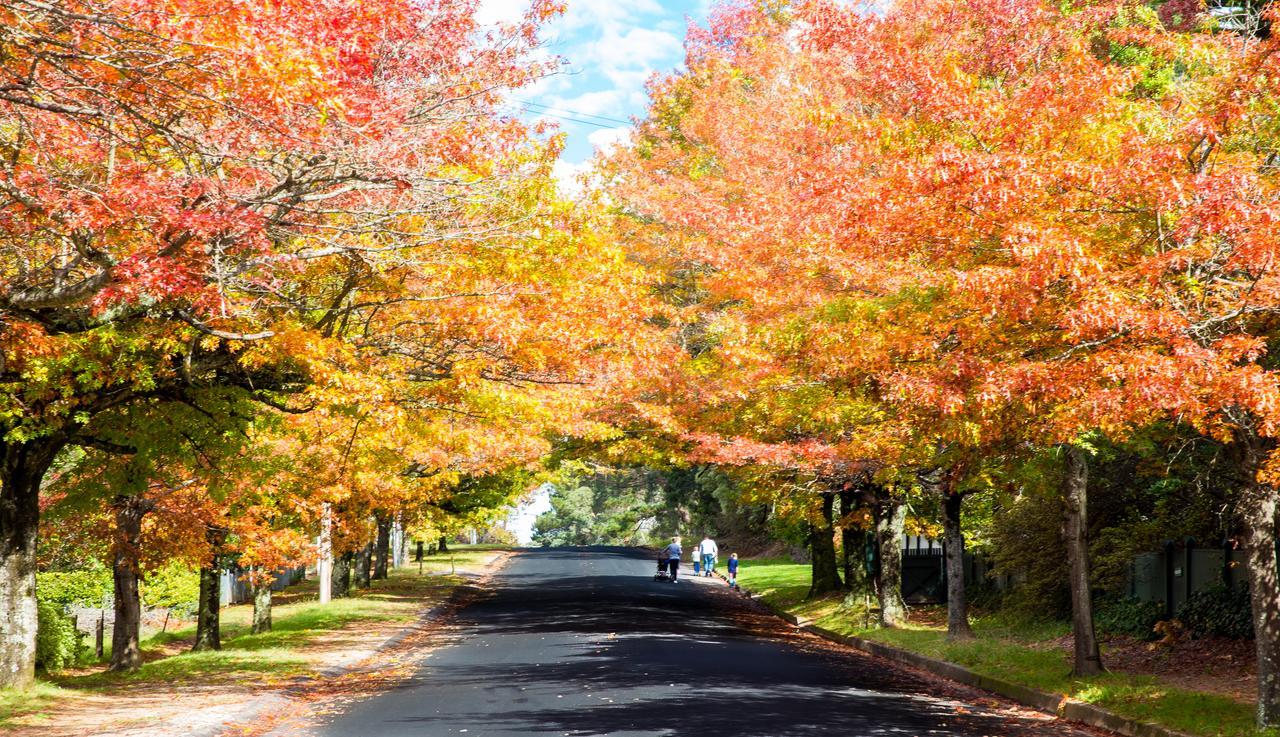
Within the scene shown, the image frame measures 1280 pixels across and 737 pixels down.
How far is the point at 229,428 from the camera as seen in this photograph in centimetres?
1550

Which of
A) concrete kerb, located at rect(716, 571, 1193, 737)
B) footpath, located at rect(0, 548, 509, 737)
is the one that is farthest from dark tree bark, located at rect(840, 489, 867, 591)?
footpath, located at rect(0, 548, 509, 737)

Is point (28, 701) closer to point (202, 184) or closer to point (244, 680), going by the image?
point (244, 680)

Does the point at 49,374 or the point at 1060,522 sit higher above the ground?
the point at 49,374

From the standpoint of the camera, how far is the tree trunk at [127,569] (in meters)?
18.3

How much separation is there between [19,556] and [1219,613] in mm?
15841

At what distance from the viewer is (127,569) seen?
19.2m

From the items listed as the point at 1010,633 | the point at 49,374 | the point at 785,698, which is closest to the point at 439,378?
the point at 49,374

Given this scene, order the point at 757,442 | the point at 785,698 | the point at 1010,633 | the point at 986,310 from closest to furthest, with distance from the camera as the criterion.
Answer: the point at 986,310 < the point at 785,698 < the point at 1010,633 < the point at 757,442

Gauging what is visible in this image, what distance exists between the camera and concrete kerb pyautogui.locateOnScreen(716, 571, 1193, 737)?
1136cm

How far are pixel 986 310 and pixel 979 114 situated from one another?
268 cm

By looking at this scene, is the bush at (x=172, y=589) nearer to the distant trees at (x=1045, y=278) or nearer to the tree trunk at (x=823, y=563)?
the distant trees at (x=1045, y=278)

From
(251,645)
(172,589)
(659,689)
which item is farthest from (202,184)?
(172,589)

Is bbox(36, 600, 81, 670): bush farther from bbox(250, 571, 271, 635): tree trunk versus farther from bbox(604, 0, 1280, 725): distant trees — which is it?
bbox(604, 0, 1280, 725): distant trees

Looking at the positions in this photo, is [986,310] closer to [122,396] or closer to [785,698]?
[785,698]
